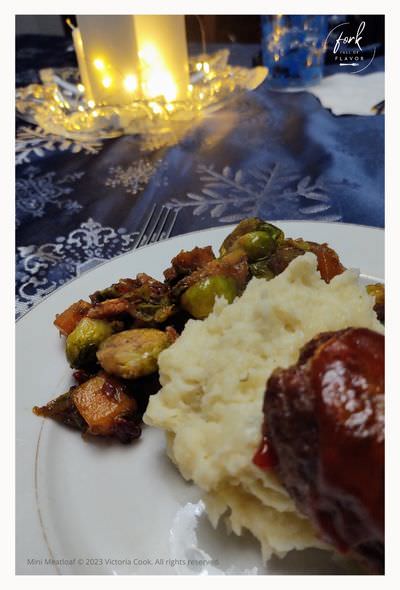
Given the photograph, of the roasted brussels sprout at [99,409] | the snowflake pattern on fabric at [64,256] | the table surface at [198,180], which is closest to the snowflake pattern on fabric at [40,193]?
the table surface at [198,180]

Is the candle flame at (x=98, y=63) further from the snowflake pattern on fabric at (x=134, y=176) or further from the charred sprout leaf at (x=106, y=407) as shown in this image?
the charred sprout leaf at (x=106, y=407)

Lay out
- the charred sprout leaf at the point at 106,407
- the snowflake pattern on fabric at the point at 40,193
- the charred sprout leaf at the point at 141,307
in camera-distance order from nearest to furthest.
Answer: the charred sprout leaf at the point at 106,407 → the charred sprout leaf at the point at 141,307 → the snowflake pattern on fabric at the point at 40,193

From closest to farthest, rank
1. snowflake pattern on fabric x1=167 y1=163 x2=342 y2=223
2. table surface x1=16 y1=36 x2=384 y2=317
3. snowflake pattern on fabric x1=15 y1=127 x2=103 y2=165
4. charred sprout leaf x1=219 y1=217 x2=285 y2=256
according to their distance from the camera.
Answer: charred sprout leaf x1=219 y1=217 x2=285 y2=256 → table surface x1=16 y1=36 x2=384 y2=317 → snowflake pattern on fabric x1=167 y1=163 x2=342 y2=223 → snowflake pattern on fabric x1=15 y1=127 x2=103 y2=165

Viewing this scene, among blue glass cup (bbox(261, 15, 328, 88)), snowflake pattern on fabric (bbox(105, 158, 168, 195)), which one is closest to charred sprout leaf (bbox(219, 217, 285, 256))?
blue glass cup (bbox(261, 15, 328, 88))

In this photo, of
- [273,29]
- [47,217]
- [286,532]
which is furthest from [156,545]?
[273,29]

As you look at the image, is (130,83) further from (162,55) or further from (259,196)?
(259,196)

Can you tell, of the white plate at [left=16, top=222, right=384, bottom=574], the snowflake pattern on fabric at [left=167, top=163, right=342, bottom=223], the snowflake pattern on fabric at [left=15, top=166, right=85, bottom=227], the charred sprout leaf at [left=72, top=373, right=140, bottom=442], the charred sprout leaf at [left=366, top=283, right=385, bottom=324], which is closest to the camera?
the white plate at [left=16, top=222, right=384, bottom=574]

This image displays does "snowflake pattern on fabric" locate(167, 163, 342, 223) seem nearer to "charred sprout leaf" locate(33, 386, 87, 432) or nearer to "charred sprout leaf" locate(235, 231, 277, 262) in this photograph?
"charred sprout leaf" locate(235, 231, 277, 262)

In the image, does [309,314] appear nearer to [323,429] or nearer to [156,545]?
[323,429]
